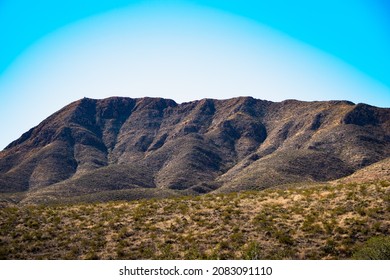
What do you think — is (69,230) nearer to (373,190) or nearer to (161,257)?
(161,257)

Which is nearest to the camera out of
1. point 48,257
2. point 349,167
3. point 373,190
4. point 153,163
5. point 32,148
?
point 48,257

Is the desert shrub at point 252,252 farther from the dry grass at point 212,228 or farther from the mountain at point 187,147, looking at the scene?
the mountain at point 187,147

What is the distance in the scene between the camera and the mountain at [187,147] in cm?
8544

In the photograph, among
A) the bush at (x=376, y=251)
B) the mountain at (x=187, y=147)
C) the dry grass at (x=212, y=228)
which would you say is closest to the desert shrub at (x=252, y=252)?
the dry grass at (x=212, y=228)

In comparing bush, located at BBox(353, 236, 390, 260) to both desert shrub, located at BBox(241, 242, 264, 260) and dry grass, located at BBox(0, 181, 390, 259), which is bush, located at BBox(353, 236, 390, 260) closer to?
dry grass, located at BBox(0, 181, 390, 259)

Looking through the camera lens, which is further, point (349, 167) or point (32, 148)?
point (32, 148)

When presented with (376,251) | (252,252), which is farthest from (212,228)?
(376,251)

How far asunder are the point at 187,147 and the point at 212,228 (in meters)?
99.6

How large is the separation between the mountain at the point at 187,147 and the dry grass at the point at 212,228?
138 feet

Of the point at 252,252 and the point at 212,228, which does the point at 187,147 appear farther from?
the point at 252,252

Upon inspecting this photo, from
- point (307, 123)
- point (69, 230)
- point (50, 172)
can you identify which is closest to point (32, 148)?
point (50, 172)

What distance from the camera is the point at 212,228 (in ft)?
77.2

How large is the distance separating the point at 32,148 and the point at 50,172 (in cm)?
4524
